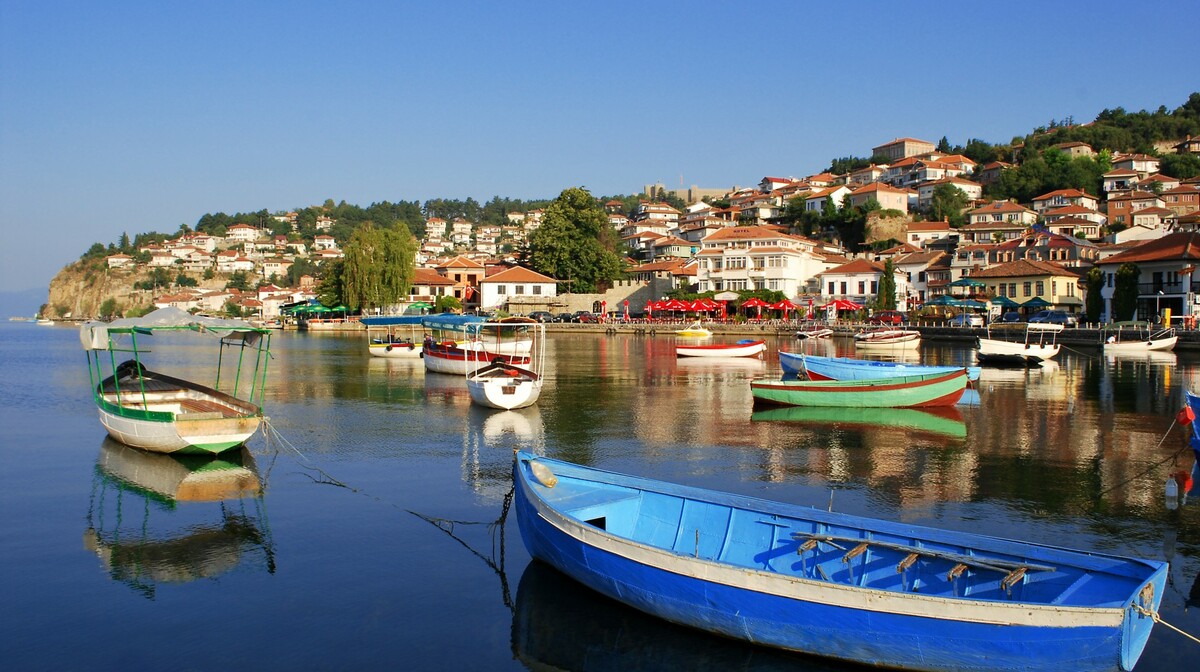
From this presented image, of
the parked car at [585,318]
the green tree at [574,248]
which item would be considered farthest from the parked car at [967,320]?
the green tree at [574,248]

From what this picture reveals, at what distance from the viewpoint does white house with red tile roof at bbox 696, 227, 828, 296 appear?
81.6 metres

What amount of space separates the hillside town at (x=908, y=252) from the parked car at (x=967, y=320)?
98.7 inches

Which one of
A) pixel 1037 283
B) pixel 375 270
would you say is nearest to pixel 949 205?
pixel 1037 283

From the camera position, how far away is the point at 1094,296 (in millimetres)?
63375

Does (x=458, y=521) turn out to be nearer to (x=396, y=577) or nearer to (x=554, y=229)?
(x=396, y=577)

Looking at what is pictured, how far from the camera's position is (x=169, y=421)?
18125 mm

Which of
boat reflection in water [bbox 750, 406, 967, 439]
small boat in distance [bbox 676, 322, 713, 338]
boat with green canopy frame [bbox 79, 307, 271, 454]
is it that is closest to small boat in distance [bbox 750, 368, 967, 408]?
boat reflection in water [bbox 750, 406, 967, 439]

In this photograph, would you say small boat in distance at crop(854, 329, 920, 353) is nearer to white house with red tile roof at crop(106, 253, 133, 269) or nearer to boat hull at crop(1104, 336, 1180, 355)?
boat hull at crop(1104, 336, 1180, 355)

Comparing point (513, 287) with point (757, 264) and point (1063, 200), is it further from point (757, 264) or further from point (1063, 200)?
point (1063, 200)

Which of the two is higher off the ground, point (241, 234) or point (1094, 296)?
point (241, 234)

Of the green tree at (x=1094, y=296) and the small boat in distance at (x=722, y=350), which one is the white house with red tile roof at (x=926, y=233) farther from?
the small boat in distance at (x=722, y=350)

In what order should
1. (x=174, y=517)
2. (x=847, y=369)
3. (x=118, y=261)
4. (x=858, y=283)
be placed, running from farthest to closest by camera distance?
(x=118, y=261)
(x=858, y=283)
(x=847, y=369)
(x=174, y=517)

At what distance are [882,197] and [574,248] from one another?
42712 mm

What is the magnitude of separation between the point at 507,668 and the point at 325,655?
206 centimetres
